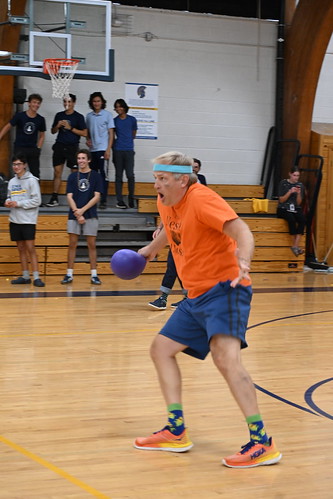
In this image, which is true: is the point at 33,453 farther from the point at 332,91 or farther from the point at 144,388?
the point at 332,91

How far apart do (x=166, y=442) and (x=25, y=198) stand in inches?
297

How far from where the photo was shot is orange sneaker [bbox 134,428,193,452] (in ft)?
14.6

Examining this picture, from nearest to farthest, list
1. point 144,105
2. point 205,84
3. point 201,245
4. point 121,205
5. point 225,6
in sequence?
point 201,245 → point 121,205 → point 144,105 → point 205,84 → point 225,6

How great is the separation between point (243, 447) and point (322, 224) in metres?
12.5

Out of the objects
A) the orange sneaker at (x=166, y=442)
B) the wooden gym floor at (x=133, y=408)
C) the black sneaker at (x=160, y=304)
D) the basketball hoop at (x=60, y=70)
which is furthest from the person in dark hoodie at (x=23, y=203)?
the orange sneaker at (x=166, y=442)

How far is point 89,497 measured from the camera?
3684 millimetres

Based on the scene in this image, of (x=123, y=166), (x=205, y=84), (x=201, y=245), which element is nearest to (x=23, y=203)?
(x=123, y=166)

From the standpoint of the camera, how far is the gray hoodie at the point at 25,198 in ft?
37.6

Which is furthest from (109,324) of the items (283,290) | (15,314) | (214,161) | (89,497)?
(214,161)

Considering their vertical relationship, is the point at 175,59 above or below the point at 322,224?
above

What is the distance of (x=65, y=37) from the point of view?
40.1ft

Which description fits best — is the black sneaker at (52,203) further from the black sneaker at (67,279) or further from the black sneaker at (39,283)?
the black sneaker at (39,283)

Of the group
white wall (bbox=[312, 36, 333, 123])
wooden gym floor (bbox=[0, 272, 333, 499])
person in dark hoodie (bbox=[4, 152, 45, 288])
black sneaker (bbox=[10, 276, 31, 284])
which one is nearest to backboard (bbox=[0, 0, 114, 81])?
person in dark hoodie (bbox=[4, 152, 45, 288])

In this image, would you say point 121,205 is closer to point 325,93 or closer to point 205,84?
point 205,84
